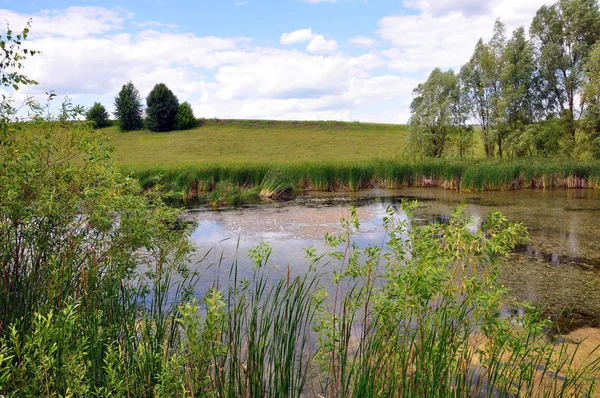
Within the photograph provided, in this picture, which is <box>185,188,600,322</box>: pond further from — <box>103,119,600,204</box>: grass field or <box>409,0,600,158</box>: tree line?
<box>409,0,600,158</box>: tree line

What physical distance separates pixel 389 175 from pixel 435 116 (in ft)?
24.3

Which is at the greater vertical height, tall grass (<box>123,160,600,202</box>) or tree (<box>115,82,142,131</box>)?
tree (<box>115,82,142,131</box>)

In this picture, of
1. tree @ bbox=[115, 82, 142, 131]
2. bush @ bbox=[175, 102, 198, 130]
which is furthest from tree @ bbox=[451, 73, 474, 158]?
tree @ bbox=[115, 82, 142, 131]

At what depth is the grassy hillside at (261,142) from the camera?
34.9 meters

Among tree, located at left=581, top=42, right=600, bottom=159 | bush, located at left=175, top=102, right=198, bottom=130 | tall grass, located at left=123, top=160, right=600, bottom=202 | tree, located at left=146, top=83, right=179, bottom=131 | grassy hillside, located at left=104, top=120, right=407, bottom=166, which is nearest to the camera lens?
tall grass, located at left=123, top=160, right=600, bottom=202

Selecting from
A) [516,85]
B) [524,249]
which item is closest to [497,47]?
[516,85]

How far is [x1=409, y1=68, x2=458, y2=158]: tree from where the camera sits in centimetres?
2645

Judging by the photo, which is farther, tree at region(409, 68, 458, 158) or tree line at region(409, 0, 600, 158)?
tree at region(409, 68, 458, 158)

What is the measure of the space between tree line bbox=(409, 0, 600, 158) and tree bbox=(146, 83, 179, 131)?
2735 centimetres

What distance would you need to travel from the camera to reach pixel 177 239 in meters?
4.90

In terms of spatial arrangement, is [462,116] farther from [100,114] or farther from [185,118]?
[100,114]

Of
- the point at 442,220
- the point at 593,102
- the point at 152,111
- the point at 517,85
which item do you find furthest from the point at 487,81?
the point at 152,111

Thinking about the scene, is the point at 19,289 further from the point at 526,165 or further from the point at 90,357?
the point at 526,165

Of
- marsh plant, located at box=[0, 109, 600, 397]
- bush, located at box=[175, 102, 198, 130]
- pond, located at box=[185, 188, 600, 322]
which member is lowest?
pond, located at box=[185, 188, 600, 322]
